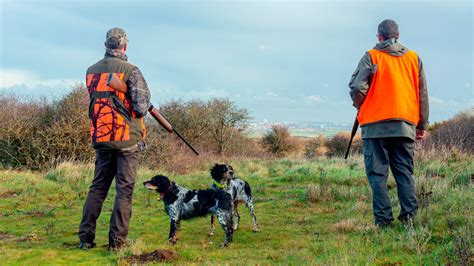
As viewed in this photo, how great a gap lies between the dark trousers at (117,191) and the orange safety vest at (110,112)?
212 mm

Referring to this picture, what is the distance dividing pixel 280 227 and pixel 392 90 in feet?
9.08

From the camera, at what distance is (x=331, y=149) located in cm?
3734

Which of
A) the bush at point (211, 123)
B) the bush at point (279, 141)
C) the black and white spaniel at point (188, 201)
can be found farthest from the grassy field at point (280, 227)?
the bush at point (279, 141)

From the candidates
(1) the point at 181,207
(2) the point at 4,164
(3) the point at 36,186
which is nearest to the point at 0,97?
(2) the point at 4,164

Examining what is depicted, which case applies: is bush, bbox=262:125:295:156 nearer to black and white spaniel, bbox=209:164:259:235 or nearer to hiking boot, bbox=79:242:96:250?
black and white spaniel, bbox=209:164:259:235

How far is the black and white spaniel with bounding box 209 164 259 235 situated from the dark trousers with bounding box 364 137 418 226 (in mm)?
2029

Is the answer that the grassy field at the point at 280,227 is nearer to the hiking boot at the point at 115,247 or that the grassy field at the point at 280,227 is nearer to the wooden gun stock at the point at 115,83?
the hiking boot at the point at 115,247

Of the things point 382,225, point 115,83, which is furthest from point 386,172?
point 115,83

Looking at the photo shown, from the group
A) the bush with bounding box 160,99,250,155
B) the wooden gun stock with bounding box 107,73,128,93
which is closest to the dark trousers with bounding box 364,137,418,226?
the wooden gun stock with bounding box 107,73,128,93

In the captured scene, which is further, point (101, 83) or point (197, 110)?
point (197, 110)

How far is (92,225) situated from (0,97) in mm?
15513

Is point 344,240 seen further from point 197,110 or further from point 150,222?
point 197,110

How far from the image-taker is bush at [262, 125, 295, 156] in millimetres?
36219

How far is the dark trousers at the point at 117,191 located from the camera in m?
5.55
